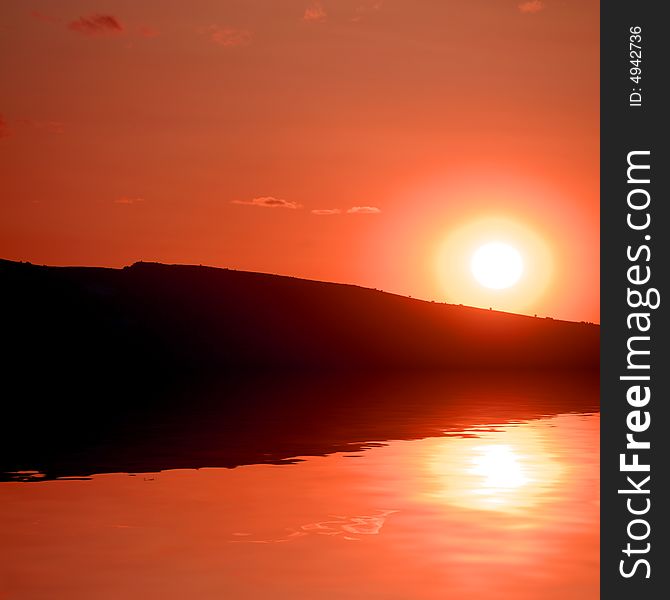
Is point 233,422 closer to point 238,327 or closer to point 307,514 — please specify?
point 307,514

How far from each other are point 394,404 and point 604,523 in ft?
134

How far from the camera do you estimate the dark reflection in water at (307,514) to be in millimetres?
15820

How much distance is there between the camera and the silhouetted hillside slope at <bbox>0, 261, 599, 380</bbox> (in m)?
111

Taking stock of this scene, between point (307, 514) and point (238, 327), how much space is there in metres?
108

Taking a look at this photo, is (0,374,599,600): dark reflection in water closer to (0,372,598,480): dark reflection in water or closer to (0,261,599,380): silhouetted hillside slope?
(0,372,598,480): dark reflection in water

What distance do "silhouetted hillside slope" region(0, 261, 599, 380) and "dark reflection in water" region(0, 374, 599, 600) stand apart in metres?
67.2

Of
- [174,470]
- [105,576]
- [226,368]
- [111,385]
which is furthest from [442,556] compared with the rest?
[226,368]

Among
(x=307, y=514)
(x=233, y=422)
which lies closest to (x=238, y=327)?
(x=233, y=422)

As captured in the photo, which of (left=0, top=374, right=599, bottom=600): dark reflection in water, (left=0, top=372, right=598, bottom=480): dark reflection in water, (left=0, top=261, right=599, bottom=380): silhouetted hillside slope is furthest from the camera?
(left=0, top=261, right=599, bottom=380): silhouetted hillside slope

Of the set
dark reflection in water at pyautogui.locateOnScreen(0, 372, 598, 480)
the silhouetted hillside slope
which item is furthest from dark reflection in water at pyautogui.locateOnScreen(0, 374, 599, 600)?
the silhouetted hillside slope

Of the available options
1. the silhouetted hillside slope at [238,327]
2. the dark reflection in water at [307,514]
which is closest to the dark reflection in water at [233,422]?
the dark reflection in water at [307,514]

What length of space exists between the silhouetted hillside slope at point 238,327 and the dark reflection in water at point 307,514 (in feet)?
221

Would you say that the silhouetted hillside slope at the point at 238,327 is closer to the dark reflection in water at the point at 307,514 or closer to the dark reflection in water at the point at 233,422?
the dark reflection in water at the point at 233,422

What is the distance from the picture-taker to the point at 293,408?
5512 centimetres
